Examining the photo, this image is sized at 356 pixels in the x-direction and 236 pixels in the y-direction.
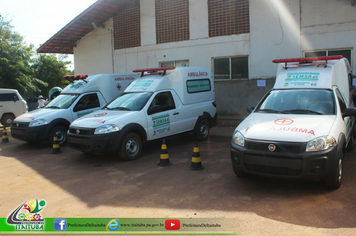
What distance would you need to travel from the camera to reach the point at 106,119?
7398mm

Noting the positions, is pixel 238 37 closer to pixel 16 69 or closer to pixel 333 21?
pixel 333 21

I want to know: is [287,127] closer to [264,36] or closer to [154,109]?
[154,109]

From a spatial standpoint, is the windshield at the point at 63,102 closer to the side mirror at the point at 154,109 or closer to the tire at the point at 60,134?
the tire at the point at 60,134

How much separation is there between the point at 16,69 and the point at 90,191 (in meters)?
21.5

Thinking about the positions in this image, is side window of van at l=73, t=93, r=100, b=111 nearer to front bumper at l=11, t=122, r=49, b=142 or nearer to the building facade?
front bumper at l=11, t=122, r=49, b=142

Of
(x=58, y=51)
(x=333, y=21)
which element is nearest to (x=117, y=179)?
(x=333, y=21)

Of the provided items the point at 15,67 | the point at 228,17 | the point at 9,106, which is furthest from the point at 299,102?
the point at 15,67

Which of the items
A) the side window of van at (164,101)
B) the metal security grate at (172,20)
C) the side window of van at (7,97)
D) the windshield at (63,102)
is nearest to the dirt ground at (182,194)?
the side window of van at (164,101)

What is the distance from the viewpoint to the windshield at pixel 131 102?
8.03 metres

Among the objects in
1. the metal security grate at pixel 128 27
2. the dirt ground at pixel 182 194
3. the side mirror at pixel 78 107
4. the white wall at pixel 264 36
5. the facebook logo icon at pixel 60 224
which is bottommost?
the facebook logo icon at pixel 60 224

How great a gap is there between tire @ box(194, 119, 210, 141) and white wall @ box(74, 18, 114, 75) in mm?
8659

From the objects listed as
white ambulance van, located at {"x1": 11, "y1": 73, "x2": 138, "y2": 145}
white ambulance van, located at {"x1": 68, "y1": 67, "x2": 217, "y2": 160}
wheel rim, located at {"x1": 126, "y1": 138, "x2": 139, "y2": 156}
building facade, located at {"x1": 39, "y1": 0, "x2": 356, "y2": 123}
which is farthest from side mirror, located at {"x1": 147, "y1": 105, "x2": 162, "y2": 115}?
building facade, located at {"x1": 39, "y1": 0, "x2": 356, "y2": 123}

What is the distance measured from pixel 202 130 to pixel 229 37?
515cm

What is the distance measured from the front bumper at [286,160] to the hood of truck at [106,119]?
11.0ft
